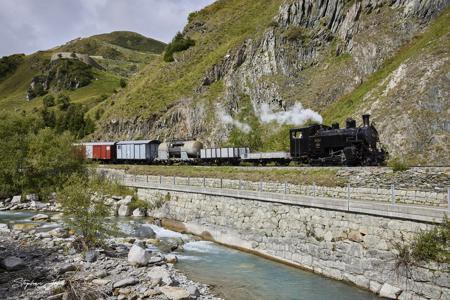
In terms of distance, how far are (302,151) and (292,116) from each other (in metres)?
21.9

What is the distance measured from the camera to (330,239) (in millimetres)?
16031

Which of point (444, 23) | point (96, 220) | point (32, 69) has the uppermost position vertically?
point (32, 69)

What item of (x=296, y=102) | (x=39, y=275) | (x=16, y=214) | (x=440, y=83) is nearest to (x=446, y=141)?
(x=440, y=83)

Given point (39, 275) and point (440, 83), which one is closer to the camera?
point (39, 275)

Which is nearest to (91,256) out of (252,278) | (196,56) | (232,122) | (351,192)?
(252,278)

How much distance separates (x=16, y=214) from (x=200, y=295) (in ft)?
80.1

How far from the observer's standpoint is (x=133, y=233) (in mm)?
23578

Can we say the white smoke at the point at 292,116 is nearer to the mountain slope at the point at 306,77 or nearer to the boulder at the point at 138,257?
the mountain slope at the point at 306,77

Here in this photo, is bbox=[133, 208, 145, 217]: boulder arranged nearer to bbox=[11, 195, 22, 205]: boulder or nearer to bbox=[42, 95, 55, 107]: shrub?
bbox=[11, 195, 22, 205]: boulder

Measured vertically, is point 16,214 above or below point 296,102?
below

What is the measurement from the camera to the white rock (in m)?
12.9

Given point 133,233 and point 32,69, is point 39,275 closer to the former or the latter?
point 133,233

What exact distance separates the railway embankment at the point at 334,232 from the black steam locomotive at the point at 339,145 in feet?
25.0

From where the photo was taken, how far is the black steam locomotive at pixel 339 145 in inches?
992
